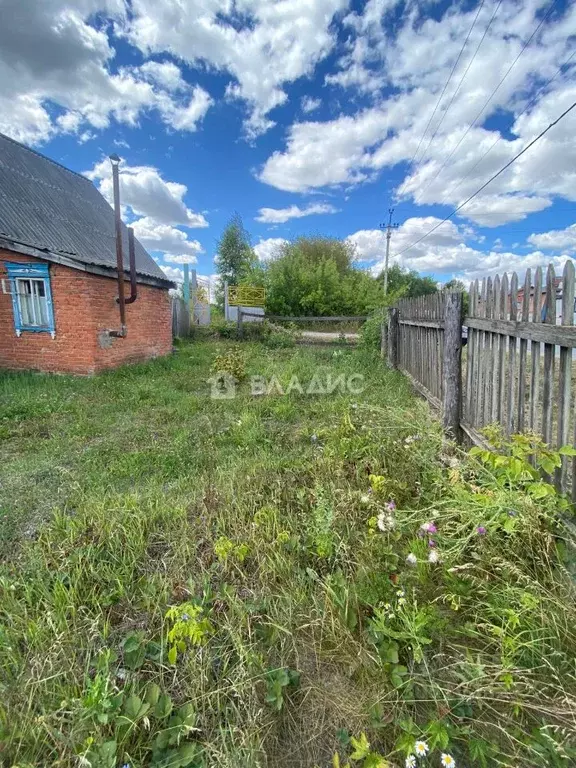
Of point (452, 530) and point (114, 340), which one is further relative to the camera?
point (114, 340)

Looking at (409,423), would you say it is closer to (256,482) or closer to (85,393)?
(256,482)

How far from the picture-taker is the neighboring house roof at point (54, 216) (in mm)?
7344

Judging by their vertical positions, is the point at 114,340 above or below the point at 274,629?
above

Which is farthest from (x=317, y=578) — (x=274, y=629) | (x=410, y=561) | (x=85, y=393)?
(x=85, y=393)

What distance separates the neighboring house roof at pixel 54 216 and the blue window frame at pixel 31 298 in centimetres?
39

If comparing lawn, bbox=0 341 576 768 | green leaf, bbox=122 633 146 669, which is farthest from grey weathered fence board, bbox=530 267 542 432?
green leaf, bbox=122 633 146 669

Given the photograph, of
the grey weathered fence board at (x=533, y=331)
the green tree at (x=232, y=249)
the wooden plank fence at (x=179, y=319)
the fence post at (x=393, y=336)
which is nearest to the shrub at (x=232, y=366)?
the fence post at (x=393, y=336)

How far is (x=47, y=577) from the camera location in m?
1.94

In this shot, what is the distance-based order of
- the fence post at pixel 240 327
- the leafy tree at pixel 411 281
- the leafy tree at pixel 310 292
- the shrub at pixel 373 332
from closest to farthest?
the shrub at pixel 373 332, the fence post at pixel 240 327, the leafy tree at pixel 310 292, the leafy tree at pixel 411 281

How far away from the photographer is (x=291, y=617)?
1646 mm

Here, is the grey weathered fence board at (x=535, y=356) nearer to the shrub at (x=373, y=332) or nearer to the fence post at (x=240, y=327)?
the shrub at (x=373, y=332)

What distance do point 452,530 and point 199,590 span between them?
4.41ft

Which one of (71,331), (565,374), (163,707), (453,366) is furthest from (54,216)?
(565,374)

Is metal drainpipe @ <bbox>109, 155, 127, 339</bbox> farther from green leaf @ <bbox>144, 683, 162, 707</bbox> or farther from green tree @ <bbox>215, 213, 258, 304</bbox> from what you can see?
green tree @ <bbox>215, 213, 258, 304</bbox>
